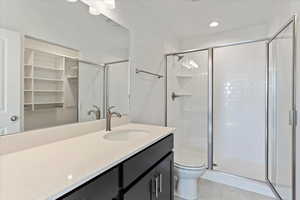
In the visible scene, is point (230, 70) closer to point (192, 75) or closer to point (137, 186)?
point (192, 75)

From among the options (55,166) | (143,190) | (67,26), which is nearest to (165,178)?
(143,190)

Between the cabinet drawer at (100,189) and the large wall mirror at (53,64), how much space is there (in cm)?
57

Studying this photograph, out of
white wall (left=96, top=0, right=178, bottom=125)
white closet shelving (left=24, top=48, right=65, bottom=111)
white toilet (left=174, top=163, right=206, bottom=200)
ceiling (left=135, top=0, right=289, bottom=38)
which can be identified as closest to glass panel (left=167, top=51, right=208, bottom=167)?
white wall (left=96, top=0, right=178, bottom=125)

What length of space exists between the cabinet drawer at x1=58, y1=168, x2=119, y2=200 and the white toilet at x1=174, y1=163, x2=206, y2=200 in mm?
1169

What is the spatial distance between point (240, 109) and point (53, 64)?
101 inches

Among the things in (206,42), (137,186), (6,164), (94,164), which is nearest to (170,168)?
(137,186)

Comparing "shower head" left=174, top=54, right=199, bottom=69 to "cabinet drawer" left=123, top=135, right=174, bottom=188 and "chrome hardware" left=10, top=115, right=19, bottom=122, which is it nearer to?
"cabinet drawer" left=123, top=135, right=174, bottom=188

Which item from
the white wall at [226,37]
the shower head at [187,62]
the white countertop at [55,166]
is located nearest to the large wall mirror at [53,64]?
the white countertop at [55,166]

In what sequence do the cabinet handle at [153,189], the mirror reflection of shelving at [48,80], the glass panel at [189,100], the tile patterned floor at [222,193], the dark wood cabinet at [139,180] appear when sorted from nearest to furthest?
the dark wood cabinet at [139,180]
the mirror reflection of shelving at [48,80]
the cabinet handle at [153,189]
the tile patterned floor at [222,193]
the glass panel at [189,100]

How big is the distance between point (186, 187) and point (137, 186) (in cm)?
114

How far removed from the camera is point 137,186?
0.91 meters

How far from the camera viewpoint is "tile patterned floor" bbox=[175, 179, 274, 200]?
6.07 ft

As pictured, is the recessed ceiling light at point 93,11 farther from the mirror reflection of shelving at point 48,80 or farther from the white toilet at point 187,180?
the white toilet at point 187,180

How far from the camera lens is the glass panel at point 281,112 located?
141cm
